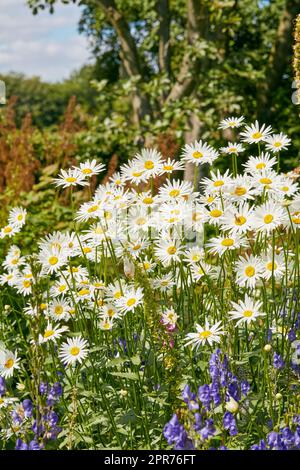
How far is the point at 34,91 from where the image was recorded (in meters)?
46.2

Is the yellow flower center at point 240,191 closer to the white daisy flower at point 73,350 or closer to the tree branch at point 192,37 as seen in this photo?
the white daisy flower at point 73,350

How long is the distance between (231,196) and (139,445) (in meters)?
1.05

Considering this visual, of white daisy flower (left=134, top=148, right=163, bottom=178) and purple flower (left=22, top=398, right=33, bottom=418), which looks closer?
purple flower (left=22, top=398, right=33, bottom=418)

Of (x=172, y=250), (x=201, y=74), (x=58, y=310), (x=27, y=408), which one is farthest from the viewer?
(x=201, y=74)

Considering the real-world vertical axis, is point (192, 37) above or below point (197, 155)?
above

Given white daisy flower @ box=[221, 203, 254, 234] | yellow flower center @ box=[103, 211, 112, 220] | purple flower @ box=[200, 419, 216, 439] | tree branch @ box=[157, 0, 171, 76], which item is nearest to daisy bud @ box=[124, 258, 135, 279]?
yellow flower center @ box=[103, 211, 112, 220]

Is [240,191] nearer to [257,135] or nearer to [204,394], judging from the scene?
[257,135]

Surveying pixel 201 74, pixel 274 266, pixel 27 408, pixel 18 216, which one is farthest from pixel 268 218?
pixel 201 74

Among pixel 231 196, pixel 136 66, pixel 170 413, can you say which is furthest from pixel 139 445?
pixel 136 66

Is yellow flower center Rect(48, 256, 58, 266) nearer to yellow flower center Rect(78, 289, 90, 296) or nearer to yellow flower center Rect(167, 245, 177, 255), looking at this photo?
yellow flower center Rect(78, 289, 90, 296)

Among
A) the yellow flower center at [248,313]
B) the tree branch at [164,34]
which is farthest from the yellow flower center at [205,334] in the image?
the tree branch at [164,34]

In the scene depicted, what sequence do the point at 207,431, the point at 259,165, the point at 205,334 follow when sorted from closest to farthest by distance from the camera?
the point at 207,431
the point at 205,334
the point at 259,165

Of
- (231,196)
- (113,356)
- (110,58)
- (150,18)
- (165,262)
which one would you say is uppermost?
(110,58)
